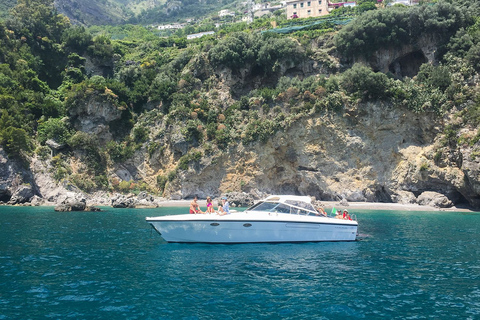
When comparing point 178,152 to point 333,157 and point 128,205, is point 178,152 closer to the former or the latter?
point 128,205

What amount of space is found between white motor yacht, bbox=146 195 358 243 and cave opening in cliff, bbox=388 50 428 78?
41123 millimetres

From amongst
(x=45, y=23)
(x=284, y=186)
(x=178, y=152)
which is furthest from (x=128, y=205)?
(x=45, y=23)

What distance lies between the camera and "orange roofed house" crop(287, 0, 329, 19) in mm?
79188

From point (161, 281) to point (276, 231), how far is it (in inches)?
308

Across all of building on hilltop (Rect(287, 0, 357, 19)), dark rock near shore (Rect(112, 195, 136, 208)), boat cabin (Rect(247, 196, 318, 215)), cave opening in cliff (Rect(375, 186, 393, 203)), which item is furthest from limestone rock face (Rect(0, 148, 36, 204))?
building on hilltop (Rect(287, 0, 357, 19))

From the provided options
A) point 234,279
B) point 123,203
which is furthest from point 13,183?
point 234,279

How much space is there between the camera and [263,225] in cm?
1780

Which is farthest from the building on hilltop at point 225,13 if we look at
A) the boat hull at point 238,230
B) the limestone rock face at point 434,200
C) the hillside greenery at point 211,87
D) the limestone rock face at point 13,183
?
the boat hull at point 238,230

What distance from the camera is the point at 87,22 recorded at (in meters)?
125

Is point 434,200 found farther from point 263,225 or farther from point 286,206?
point 263,225

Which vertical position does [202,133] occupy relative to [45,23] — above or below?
below

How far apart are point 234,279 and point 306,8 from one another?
3204 inches

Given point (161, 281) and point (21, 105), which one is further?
point (21, 105)

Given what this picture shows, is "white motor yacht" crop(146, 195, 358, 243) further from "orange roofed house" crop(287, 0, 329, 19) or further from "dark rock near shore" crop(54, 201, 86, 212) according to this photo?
"orange roofed house" crop(287, 0, 329, 19)
